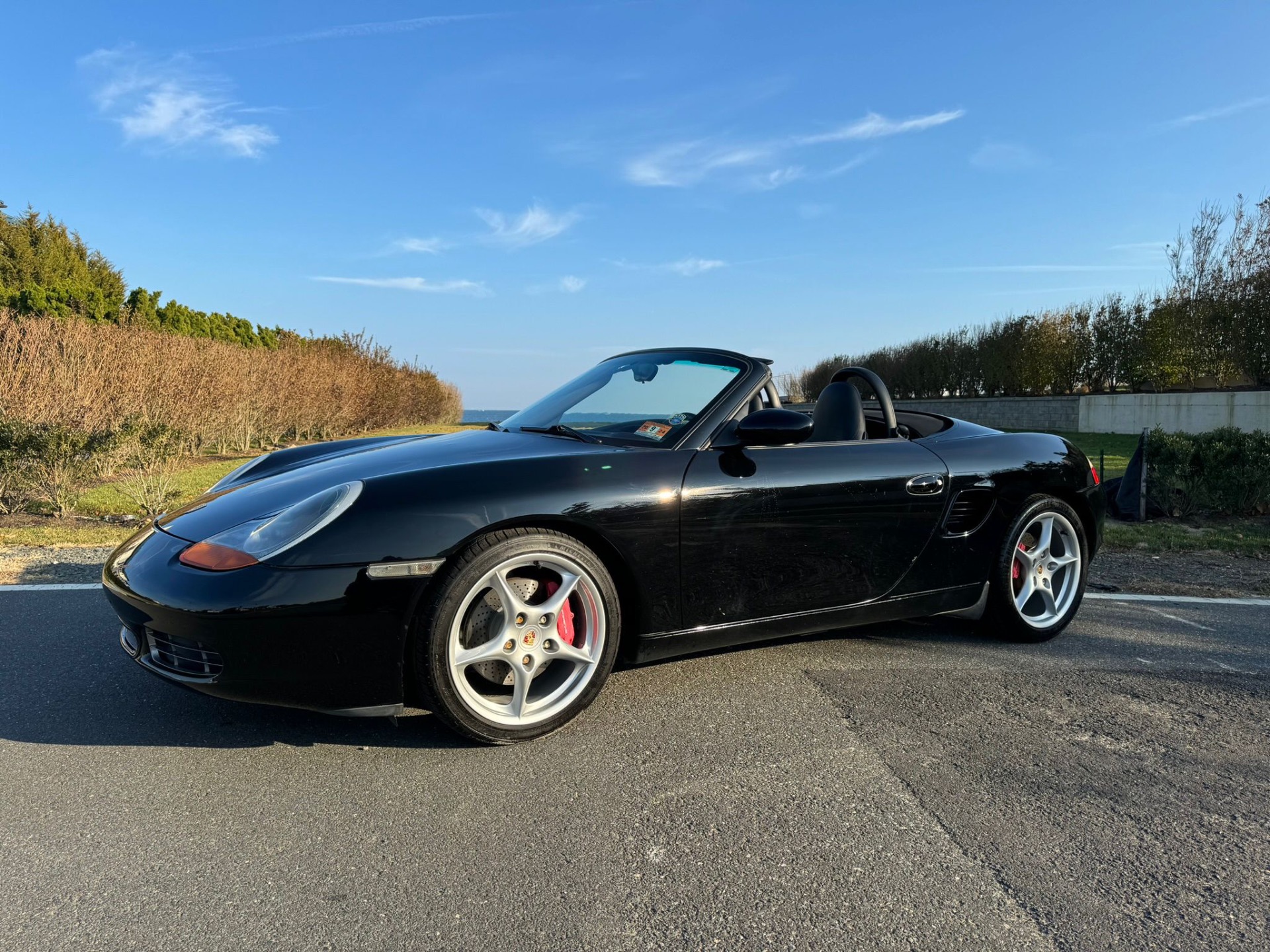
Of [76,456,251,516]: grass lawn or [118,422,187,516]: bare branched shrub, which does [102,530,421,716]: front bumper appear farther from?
[118,422,187,516]: bare branched shrub

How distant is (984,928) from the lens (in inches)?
69.7

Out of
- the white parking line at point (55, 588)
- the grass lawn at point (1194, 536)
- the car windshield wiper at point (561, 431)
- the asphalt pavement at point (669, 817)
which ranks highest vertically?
the car windshield wiper at point (561, 431)

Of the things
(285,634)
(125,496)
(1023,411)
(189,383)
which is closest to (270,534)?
(285,634)

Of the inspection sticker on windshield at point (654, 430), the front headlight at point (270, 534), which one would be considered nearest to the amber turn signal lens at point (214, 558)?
the front headlight at point (270, 534)

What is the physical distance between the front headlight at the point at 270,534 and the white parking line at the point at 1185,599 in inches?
169

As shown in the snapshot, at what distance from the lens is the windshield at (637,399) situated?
10.8 feet

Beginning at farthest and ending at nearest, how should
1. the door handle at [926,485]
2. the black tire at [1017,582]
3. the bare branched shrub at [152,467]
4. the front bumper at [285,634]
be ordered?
1. the bare branched shrub at [152,467]
2. the black tire at [1017,582]
3. the door handle at [926,485]
4. the front bumper at [285,634]

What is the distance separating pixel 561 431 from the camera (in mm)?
3508

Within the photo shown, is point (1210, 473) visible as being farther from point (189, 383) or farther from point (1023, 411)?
point (1023, 411)

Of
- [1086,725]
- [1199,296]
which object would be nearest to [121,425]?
[1086,725]

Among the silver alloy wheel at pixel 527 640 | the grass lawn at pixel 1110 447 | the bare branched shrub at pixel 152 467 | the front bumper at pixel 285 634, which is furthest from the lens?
the grass lawn at pixel 1110 447

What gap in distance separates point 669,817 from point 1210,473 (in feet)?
27.2

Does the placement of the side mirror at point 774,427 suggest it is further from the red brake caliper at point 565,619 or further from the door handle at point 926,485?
the red brake caliper at point 565,619

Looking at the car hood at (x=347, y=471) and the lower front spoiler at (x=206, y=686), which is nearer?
the lower front spoiler at (x=206, y=686)
